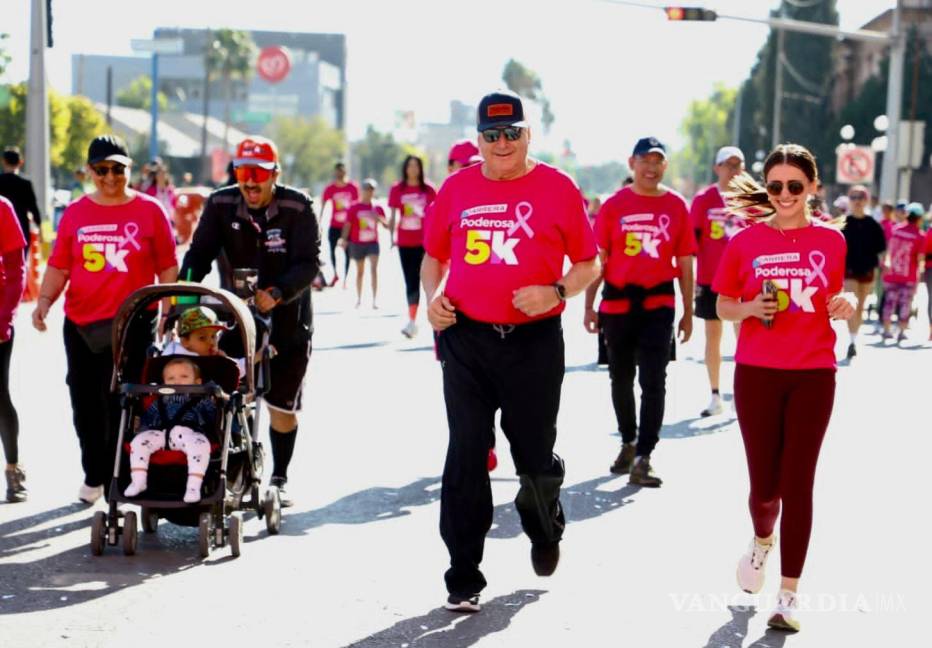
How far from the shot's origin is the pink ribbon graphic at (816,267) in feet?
20.6

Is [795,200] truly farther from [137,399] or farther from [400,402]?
[400,402]

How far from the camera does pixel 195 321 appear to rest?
25.9 feet

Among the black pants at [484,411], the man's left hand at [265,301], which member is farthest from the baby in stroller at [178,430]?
the black pants at [484,411]

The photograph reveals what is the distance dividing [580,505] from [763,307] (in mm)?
2961

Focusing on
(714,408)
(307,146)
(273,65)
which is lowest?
(714,408)

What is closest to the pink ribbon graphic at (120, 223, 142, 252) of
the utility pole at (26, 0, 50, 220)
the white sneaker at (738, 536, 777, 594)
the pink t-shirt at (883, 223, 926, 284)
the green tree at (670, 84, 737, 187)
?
the white sneaker at (738, 536, 777, 594)

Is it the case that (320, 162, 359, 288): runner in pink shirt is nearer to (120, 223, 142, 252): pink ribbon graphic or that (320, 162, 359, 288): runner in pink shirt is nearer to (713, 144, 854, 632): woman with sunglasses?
(120, 223, 142, 252): pink ribbon graphic

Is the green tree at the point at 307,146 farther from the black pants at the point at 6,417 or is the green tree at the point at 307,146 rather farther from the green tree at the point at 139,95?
the black pants at the point at 6,417

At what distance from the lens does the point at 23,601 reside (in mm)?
6625

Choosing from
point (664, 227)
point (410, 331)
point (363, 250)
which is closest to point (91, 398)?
point (664, 227)

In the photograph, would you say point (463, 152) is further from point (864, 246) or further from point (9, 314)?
point (864, 246)

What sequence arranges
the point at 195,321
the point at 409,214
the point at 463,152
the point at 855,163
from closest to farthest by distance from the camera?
the point at 195,321 → the point at 463,152 → the point at 409,214 → the point at 855,163

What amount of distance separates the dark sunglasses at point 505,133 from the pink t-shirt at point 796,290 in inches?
37.7

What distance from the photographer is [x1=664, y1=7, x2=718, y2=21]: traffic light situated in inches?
1062
